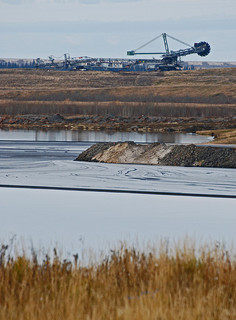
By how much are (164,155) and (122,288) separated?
1242 centimetres

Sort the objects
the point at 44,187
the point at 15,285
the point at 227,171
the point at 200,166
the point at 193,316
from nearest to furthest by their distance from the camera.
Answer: the point at 193,316 → the point at 15,285 → the point at 44,187 → the point at 227,171 → the point at 200,166

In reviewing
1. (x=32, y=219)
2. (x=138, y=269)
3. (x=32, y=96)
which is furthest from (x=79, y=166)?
(x=32, y=96)

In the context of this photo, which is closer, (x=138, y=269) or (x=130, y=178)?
(x=138, y=269)

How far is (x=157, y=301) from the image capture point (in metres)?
4.82

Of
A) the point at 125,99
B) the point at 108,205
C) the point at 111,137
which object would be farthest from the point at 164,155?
the point at 125,99

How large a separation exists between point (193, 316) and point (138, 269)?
109 centimetres

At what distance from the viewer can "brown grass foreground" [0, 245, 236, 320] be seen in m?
4.60

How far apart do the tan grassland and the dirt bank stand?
522 cm

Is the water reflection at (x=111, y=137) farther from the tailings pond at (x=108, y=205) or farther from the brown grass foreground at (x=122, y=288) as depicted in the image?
the brown grass foreground at (x=122, y=288)

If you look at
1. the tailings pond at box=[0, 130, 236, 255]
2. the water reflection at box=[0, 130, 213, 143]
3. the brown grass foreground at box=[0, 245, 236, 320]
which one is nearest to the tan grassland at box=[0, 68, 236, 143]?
the water reflection at box=[0, 130, 213, 143]

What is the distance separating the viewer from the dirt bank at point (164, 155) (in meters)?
16.7

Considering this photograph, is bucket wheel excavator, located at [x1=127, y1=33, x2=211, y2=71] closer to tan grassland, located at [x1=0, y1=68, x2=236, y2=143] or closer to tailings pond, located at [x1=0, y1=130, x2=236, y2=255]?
tan grassland, located at [x1=0, y1=68, x2=236, y2=143]

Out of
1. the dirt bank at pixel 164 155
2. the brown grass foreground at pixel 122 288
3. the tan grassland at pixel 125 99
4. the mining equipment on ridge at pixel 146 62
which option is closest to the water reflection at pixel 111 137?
the tan grassland at pixel 125 99

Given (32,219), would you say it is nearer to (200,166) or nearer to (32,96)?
(200,166)
